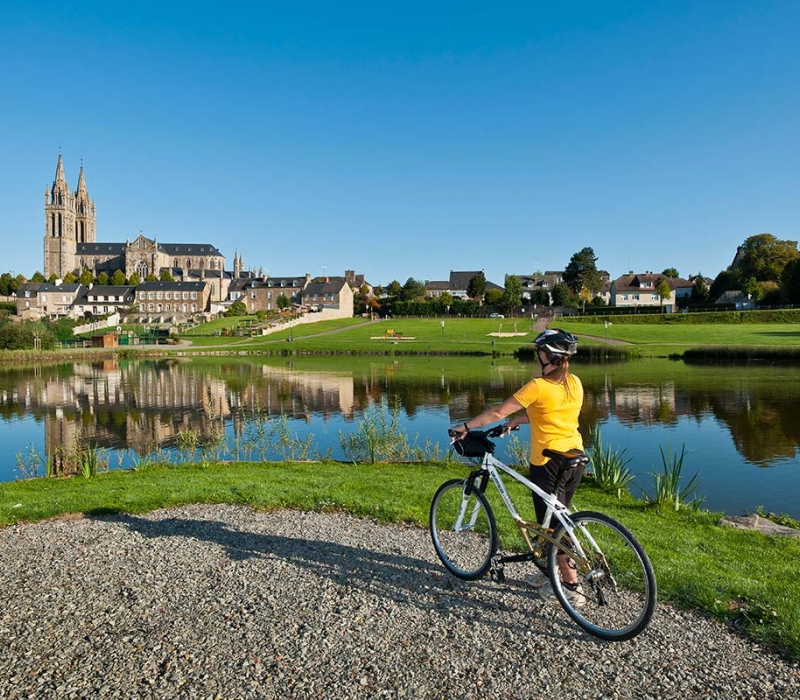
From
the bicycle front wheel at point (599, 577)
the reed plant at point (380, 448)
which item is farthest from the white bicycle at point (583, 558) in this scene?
the reed plant at point (380, 448)

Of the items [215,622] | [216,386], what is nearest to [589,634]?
[215,622]

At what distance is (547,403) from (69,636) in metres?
4.57

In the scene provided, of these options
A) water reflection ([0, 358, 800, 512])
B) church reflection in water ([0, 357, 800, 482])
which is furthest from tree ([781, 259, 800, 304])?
church reflection in water ([0, 357, 800, 482])

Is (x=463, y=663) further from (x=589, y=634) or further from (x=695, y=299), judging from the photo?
(x=695, y=299)

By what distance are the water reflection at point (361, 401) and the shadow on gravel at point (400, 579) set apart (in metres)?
10.9

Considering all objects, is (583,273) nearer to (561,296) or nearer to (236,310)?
(561,296)

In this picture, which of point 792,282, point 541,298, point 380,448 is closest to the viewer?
point 380,448

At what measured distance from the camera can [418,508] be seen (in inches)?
357

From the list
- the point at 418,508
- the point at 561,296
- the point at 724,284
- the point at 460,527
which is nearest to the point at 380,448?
the point at 418,508

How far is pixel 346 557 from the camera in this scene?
694 centimetres

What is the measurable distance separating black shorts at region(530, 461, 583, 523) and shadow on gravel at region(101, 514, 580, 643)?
88cm

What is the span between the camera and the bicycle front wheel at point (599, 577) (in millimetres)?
5105

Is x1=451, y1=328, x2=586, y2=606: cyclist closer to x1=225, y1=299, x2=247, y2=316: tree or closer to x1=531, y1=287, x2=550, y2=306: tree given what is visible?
x1=531, y1=287, x2=550, y2=306: tree

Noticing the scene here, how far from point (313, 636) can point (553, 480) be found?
252 cm
